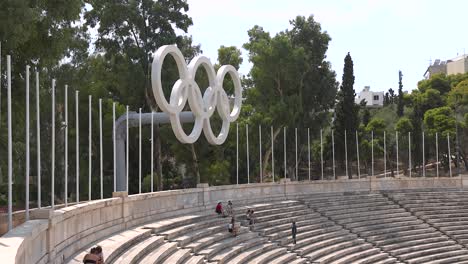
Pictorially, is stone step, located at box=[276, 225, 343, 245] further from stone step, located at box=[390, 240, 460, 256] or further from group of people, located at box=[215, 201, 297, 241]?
stone step, located at box=[390, 240, 460, 256]

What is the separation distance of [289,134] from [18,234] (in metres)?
36.8

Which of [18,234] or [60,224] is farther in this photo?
[60,224]

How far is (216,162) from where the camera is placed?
1607 inches

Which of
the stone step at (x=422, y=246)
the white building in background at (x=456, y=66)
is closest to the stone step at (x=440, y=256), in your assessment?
the stone step at (x=422, y=246)

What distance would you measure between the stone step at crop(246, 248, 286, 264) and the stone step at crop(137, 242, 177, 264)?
3.41m

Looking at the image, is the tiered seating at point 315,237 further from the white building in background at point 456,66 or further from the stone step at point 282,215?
the white building in background at point 456,66

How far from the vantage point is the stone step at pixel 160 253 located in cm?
1436

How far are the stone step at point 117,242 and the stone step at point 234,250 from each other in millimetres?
2117

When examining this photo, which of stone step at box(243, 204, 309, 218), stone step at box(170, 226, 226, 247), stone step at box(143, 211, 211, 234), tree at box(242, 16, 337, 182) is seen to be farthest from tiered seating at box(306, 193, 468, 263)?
tree at box(242, 16, 337, 182)

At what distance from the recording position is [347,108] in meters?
48.7

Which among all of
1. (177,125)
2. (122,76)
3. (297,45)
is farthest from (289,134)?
(177,125)

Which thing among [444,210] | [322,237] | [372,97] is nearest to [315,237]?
[322,237]

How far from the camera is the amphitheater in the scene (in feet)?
42.6

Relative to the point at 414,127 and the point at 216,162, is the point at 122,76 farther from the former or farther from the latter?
the point at 414,127
